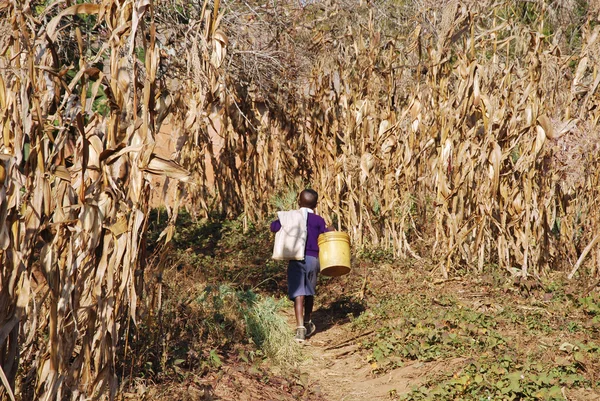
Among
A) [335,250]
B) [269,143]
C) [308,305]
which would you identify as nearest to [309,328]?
[308,305]

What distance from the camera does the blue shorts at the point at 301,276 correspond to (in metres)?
6.72

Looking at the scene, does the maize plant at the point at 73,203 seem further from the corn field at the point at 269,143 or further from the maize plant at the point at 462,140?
the maize plant at the point at 462,140

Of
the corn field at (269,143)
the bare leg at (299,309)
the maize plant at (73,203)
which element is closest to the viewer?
the maize plant at (73,203)

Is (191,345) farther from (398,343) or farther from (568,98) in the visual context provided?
(568,98)

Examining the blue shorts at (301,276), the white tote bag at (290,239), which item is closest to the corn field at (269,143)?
the white tote bag at (290,239)

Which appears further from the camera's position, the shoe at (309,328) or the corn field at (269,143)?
the shoe at (309,328)

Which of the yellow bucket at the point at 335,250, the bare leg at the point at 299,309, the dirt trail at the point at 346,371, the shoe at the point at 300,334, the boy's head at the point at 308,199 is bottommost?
the dirt trail at the point at 346,371

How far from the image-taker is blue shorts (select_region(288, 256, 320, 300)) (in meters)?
6.72

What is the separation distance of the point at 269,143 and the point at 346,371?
609 cm

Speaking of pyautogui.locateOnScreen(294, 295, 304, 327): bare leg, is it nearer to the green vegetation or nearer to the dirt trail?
the dirt trail

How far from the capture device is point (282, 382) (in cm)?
554

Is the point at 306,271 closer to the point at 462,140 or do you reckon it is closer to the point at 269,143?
the point at 462,140

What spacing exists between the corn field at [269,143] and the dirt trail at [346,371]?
1619 millimetres

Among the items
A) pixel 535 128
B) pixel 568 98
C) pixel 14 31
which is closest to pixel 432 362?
pixel 535 128
